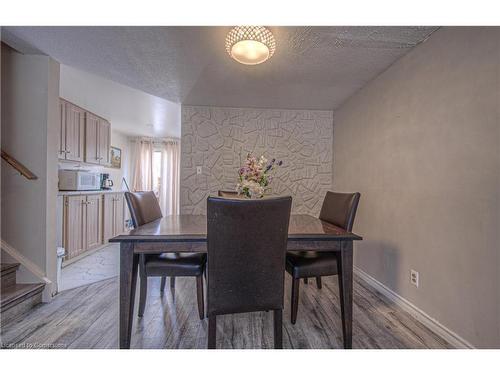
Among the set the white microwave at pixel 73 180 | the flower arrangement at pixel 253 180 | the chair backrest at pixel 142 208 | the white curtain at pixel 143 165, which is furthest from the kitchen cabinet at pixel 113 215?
the flower arrangement at pixel 253 180

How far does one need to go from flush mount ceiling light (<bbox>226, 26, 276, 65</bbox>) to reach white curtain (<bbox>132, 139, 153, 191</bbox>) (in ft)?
14.4

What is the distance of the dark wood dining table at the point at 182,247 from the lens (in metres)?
1.21

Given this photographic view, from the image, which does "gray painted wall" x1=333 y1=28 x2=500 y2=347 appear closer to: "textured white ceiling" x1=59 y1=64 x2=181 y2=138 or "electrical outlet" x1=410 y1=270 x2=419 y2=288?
"electrical outlet" x1=410 y1=270 x2=419 y2=288

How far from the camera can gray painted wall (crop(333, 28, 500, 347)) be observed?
1.22 m

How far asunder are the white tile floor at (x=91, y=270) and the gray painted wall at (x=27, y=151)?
41 centimetres

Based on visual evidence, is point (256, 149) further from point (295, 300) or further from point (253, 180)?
point (295, 300)

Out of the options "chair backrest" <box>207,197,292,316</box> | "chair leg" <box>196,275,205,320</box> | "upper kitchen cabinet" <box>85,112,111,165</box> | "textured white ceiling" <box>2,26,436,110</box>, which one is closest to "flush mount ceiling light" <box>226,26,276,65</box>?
"textured white ceiling" <box>2,26,436,110</box>

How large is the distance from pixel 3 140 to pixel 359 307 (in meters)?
3.29

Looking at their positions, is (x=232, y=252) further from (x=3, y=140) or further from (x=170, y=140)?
(x=170, y=140)

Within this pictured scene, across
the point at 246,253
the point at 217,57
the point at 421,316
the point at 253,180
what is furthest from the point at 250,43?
the point at 421,316

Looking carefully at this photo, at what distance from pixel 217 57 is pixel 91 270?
2697 millimetres

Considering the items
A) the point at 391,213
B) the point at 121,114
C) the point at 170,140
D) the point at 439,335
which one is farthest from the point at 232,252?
the point at 170,140

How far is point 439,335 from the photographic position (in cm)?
147

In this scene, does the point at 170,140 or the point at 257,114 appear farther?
the point at 170,140
